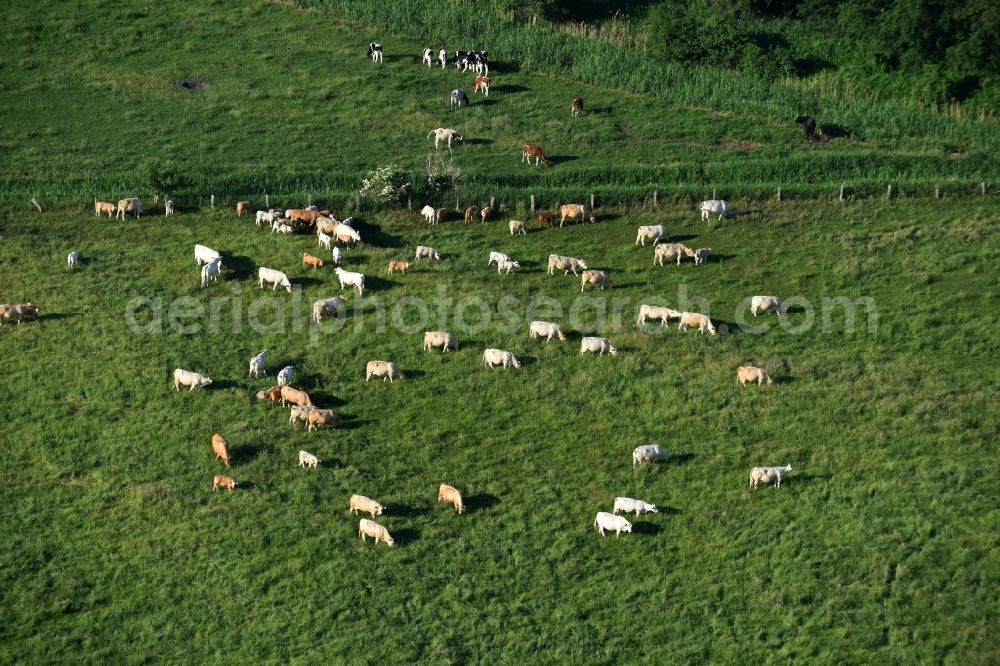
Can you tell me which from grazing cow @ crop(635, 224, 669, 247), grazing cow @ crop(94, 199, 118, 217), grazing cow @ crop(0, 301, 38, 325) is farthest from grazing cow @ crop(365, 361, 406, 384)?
grazing cow @ crop(94, 199, 118, 217)

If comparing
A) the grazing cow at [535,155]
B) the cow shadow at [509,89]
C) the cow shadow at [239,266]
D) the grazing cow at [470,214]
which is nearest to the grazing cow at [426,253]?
the grazing cow at [470,214]

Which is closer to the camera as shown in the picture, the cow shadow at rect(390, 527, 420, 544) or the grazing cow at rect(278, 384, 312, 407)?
the cow shadow at rect(390, 527, 420, 544)

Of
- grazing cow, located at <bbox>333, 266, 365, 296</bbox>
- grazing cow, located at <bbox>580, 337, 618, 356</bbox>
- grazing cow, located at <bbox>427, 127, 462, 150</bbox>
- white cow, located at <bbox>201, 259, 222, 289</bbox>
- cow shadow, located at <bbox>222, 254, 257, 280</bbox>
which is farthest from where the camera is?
grazing cow, located at <bbox>427, 127, 462, 150</bbox>

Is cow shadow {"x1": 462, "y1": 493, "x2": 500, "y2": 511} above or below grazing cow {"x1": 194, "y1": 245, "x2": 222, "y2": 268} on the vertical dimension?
below

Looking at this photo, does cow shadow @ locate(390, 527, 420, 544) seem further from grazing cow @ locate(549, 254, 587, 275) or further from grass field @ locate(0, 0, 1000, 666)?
grazing cow @ locate(549, 254, 587, 275)

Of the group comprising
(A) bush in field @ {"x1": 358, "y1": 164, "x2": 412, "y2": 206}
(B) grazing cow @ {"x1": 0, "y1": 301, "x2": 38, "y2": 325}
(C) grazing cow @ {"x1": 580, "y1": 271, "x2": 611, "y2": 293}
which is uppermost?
(A) bush in field @ {"x1": 358, "y1": 164, "x2": 412, "y2": 206}

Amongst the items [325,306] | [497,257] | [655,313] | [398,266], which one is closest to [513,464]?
[655,313]

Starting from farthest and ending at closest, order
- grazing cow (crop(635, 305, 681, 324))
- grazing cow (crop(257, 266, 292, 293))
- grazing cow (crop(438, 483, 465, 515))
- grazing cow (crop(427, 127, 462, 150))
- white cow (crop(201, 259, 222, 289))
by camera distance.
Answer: grazing cow (crop(427, 127, 462, 150)) → white cow (crop(201, 259, 222, 289)) → grazing cow (crop(257, 266, 292, 293)) → grazing cow (crop(635, 305, 681, 324)) → grazing cow (crop(438, 483, 465, 515))
